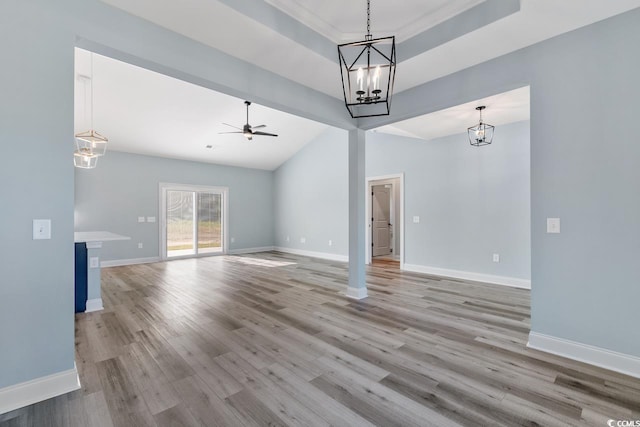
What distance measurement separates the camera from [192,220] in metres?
8.17

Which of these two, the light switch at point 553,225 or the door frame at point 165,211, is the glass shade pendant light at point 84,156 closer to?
the door frame at point 165,211

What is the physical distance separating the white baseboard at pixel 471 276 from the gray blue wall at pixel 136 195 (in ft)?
18.3

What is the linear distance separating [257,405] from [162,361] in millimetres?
1061

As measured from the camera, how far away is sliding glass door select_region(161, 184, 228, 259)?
25.3 ft

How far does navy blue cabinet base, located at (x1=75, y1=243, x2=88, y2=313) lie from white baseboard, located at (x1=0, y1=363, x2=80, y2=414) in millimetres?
2070

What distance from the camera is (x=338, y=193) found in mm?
7691

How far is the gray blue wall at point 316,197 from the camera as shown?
759cm

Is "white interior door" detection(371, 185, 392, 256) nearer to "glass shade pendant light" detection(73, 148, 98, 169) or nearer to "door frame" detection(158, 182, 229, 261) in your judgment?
"door frame" detection(158, 182, 229, 261)

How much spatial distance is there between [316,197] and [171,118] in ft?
13.6

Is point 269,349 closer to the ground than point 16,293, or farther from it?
closer to the ground

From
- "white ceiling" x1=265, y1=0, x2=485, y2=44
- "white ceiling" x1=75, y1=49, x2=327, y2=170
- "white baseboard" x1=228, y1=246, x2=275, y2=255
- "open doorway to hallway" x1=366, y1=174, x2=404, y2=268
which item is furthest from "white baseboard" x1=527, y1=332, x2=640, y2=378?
"white baseboard" x1=228, y1=246, x2=275, y2=255

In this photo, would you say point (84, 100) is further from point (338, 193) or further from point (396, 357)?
point (396, 357)

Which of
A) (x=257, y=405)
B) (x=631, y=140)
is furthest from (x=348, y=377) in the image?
(x=631, y=140)

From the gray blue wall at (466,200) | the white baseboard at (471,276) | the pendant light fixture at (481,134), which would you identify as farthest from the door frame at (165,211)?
the pendant light fixture at (481,134)
